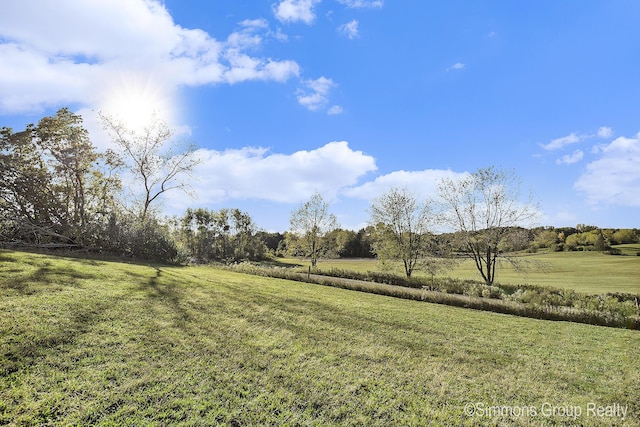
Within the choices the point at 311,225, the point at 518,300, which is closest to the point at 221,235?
the point at 311,225

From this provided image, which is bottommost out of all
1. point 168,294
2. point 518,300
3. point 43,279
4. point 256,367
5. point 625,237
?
point 518,300

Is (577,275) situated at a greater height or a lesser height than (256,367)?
lesser

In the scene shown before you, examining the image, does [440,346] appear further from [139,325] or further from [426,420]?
[139,325]

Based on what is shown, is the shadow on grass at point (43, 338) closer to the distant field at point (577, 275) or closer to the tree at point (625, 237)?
the distant field at point (577, 275)

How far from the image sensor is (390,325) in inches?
350

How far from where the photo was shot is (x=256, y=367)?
4980 mm

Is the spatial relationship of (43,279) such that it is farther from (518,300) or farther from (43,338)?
(518,300)

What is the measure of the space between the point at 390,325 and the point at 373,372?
3.84m

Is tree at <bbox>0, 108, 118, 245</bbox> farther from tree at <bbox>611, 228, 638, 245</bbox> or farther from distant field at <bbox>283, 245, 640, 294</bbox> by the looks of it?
tree at <bbox>611, 228, 638, 245</bbox>

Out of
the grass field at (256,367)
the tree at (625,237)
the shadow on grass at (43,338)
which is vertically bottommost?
the grass field at (256,367)

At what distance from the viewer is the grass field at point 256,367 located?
3.74 m

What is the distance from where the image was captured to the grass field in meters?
3.74

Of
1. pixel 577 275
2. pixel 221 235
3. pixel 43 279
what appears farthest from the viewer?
pixel 221 235

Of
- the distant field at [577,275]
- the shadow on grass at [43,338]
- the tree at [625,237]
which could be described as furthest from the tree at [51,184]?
the tree at [625,237]
